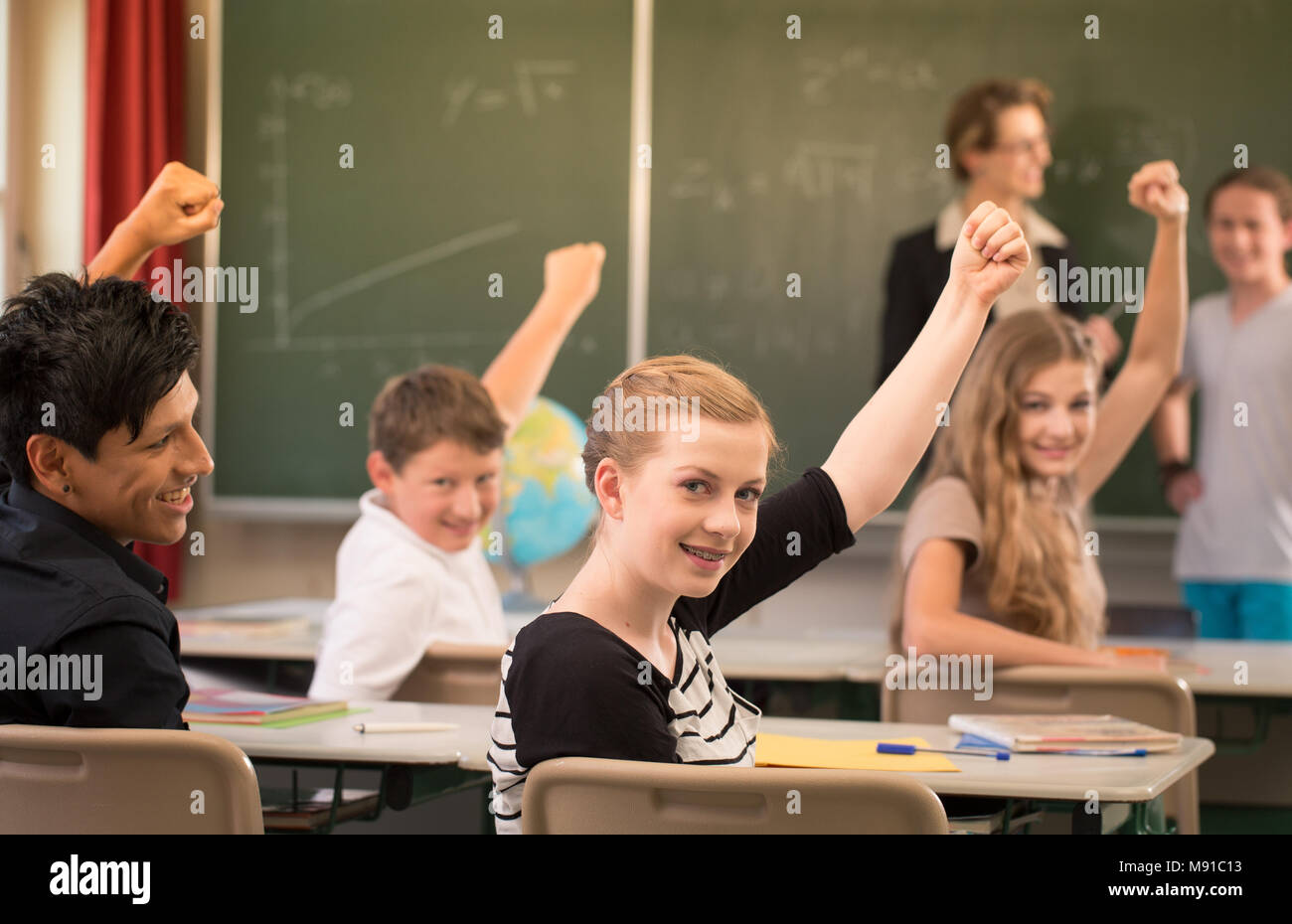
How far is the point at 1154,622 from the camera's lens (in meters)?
3.63

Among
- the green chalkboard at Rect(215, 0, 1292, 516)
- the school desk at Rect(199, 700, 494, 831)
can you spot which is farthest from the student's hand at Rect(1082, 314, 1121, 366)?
the school desk at Rect(199, 700, 494, 831)

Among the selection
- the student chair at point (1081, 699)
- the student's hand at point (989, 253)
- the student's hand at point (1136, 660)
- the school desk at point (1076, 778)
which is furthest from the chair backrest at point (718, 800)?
the student's hand at point (1136, 660)

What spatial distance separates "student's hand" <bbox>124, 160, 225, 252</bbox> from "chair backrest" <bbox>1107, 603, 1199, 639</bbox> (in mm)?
2504

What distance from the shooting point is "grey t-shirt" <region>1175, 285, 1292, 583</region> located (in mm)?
4234

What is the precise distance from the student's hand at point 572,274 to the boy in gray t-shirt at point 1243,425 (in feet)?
6.38

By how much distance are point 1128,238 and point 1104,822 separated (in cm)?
323

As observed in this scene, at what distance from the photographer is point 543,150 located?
5.08 meters

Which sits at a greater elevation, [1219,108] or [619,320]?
[1219,108]

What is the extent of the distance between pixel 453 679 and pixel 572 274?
Answer: 1458mm

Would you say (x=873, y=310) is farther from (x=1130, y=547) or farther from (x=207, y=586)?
(x=207, y=586)

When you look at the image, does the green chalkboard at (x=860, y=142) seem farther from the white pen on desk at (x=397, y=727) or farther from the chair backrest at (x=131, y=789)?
the chair backrest at (x=131, y=789)

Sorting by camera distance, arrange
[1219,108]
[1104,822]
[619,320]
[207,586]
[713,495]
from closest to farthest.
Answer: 1. [713,495]
2. [1104,822]
3. [1219,108]
4. [619,320]
5. [207,586]

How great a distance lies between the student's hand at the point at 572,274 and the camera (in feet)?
12.0

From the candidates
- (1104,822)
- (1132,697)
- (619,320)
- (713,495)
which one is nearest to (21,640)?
(713,495)
